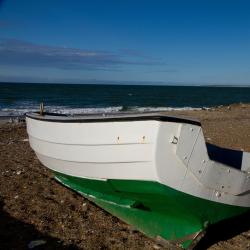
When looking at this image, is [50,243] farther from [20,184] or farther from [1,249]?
[20,184]

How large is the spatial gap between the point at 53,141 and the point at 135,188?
1769 mm

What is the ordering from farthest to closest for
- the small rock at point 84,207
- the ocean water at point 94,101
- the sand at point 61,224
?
1. the ocean water at point 94,101
2. the small rock at point 84,207
3. the sand at point 61,224

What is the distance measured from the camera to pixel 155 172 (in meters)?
4.57

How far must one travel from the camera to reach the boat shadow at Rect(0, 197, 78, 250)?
5219 millimetres

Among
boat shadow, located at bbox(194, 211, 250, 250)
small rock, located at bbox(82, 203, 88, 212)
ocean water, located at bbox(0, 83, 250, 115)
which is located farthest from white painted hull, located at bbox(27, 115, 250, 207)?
ocean water, located at bbox(0, 83, 250, 115)

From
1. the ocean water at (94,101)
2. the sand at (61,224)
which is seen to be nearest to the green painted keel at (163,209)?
the sand at (61,224)

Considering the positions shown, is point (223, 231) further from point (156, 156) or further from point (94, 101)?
point (94, 101)

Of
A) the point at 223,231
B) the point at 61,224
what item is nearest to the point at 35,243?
the point at 61,224

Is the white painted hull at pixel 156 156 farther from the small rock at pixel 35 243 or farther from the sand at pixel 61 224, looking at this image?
the small rock at pixel 35 243

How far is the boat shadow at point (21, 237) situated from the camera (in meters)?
5.22

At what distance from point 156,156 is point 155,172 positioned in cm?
19

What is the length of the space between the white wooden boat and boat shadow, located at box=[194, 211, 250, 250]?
46 cm

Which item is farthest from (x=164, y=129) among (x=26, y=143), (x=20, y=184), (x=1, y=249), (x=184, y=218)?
(x=26, y=143)

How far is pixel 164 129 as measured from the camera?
4.50 m
